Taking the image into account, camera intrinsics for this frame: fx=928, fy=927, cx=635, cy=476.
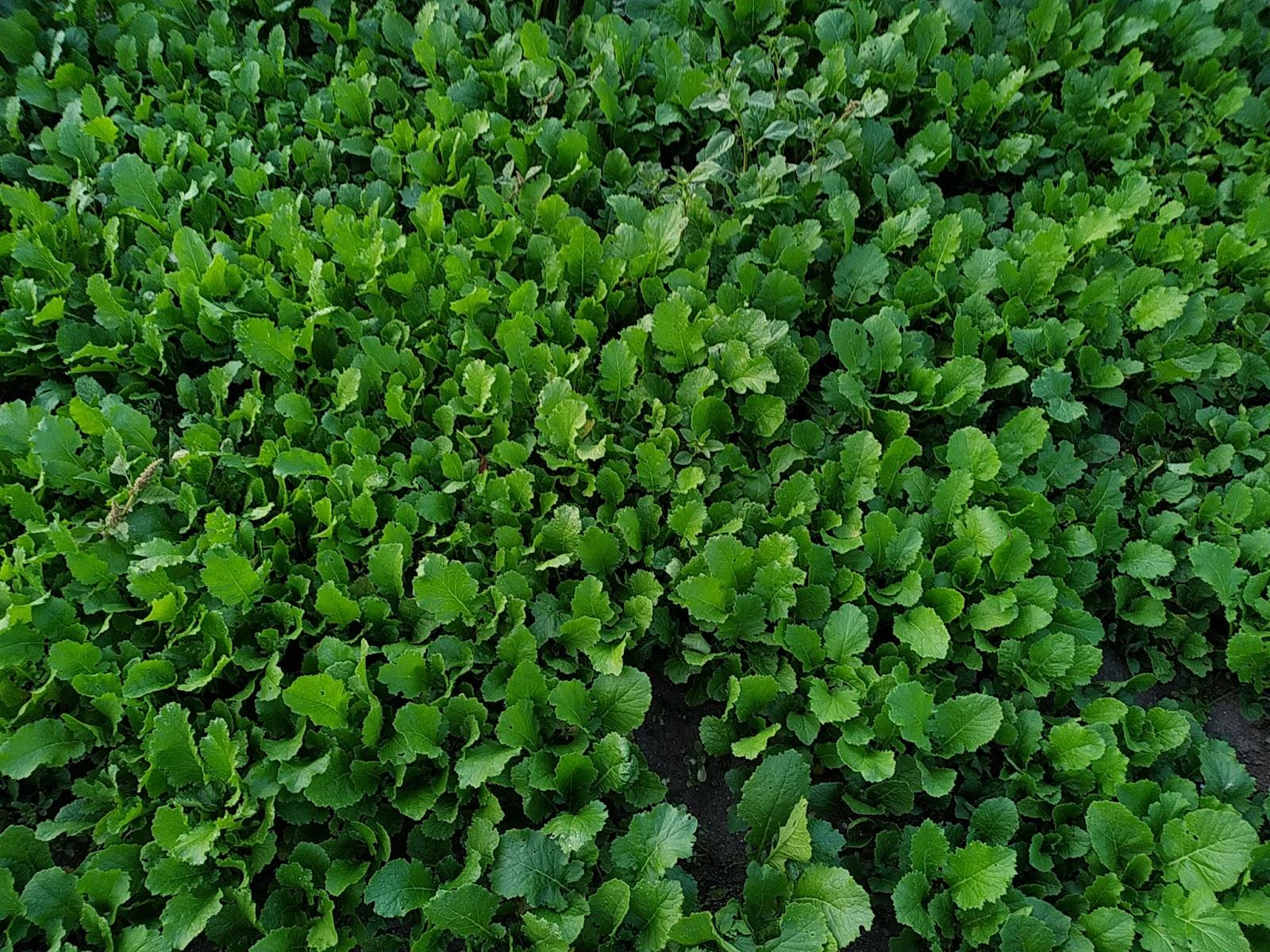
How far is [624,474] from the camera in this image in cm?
270

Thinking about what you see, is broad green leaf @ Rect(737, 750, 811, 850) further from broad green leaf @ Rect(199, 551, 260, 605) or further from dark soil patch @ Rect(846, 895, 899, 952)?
broad green leaf @ Rect(199, 551, 260, 605)

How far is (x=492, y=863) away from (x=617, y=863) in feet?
0.91

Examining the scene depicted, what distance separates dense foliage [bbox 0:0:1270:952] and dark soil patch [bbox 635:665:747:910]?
29 mm

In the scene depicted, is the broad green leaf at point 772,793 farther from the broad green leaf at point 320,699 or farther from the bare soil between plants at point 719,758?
the broad green leaf at point 320,699

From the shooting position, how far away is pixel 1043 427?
9.04 feet

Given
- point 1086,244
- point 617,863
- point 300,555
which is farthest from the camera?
point 1086,244

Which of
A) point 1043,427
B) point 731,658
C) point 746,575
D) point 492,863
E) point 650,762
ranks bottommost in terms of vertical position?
point 650,762

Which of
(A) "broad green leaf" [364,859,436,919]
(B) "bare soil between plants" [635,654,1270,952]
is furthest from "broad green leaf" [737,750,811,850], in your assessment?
(A) "broad green leaf" [364,859,436,919]

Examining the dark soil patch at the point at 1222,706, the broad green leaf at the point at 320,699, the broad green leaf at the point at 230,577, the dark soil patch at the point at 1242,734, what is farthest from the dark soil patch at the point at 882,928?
the broad green leaf at the point at 230,577

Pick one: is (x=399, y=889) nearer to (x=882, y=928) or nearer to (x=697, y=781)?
(x=697, y=781)

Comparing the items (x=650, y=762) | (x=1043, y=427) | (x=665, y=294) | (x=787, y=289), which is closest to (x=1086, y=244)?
(x=1043, y=427)

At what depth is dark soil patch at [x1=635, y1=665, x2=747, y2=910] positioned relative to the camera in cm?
233

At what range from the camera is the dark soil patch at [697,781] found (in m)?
2.33

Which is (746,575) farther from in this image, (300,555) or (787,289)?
(300,555)
